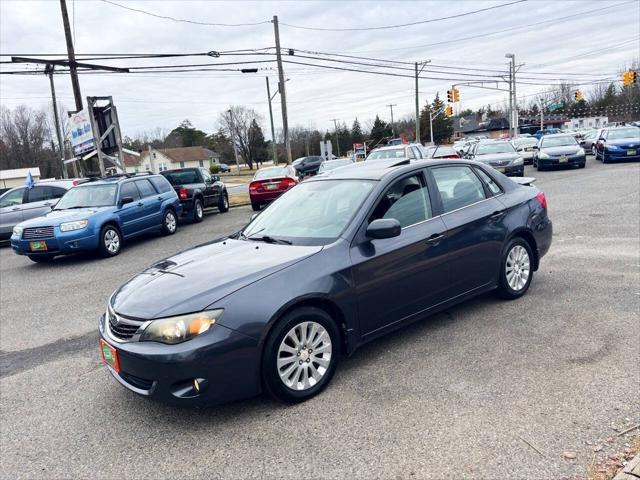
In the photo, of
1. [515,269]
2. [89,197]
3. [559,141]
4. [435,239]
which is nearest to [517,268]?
[515,269]

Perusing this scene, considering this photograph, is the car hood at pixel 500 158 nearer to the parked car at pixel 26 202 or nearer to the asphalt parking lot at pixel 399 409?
the asphalt parking lot at pixel 399 409

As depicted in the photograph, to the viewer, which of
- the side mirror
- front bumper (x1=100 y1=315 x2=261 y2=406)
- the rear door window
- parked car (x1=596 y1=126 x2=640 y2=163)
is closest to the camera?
front bumper (x1=100 y1=315 x2=261 y2=406)

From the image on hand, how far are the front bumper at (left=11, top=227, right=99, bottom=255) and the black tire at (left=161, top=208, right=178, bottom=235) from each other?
284cm

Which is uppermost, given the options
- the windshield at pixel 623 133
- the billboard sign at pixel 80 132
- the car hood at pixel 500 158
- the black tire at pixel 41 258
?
the billboard sign at pixel 80 132

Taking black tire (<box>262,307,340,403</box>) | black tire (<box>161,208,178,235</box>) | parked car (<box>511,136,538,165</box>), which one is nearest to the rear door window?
black tire (<box>262,307,340,403</box>)

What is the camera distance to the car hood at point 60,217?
954 cm

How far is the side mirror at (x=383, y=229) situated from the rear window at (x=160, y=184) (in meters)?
9.96

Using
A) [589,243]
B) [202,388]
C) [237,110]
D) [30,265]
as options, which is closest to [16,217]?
[30,265]

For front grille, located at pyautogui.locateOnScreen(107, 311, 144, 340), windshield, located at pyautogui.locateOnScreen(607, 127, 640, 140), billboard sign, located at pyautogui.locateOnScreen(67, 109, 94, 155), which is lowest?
front grille, located at pyautogui.locateOnScreen(107, 311, 144, 340)

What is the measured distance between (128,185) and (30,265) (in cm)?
270

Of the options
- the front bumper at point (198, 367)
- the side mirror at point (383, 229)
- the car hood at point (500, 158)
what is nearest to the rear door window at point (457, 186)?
the side mirror at point (383, 229)

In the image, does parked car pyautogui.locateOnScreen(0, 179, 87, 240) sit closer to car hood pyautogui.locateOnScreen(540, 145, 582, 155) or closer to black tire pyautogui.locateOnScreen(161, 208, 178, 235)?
black tire pyautogui.locateOnScreen(161, 208, 178, 235)

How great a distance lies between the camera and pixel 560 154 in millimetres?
20219

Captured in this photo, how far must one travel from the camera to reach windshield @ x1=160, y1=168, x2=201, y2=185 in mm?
15781
